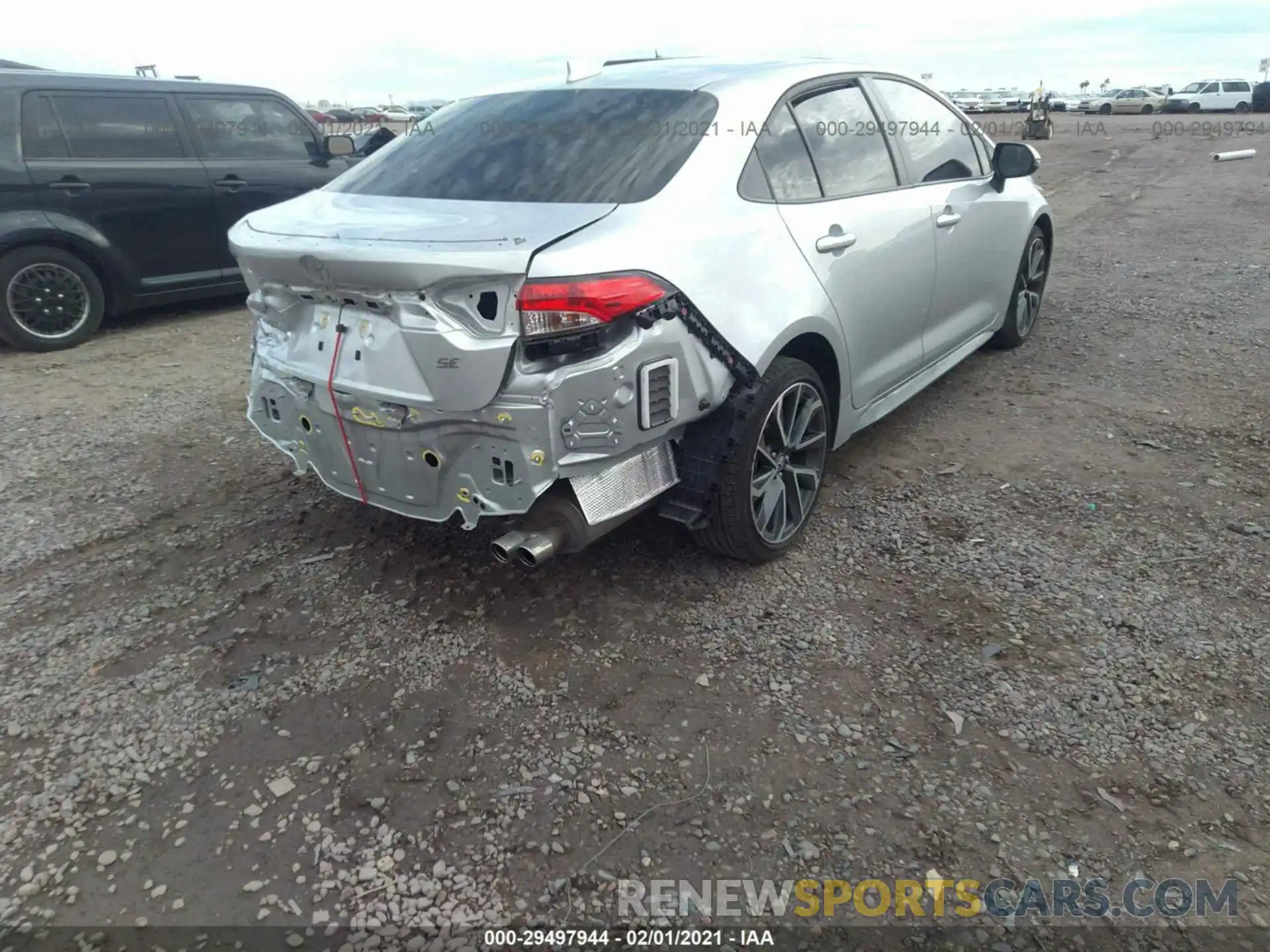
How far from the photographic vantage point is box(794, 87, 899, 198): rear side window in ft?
11.2

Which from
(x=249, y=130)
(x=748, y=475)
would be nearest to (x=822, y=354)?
(x=748, y=475)

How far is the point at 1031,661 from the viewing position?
2752 millimetres

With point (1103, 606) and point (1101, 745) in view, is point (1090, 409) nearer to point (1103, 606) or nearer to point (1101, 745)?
point (1103, 606)

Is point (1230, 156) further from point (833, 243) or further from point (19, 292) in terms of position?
point (19, 292)

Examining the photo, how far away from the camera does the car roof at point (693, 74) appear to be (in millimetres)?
3246

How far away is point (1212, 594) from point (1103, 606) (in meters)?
0.40

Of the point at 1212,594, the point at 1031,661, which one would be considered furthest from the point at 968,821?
the point at 1212,594

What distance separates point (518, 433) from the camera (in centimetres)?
245

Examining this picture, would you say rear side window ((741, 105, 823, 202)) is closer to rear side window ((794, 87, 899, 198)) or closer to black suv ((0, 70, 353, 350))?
rear side window ((794, 87, 899, 198))

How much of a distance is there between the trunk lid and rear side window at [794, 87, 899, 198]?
120 centimetres

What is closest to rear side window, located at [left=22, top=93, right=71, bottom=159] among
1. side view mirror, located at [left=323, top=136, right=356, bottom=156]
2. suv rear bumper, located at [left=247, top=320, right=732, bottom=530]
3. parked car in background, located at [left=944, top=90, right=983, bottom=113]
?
side view mirror, located at [left=323, top=136, right=356, bottom=156]

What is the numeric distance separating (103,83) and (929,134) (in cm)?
586

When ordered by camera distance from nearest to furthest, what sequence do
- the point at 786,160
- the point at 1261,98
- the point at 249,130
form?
the point at 786,160
the point at 249,130
the point at 1261,98

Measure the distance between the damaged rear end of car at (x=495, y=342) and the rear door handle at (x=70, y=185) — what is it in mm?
4036
